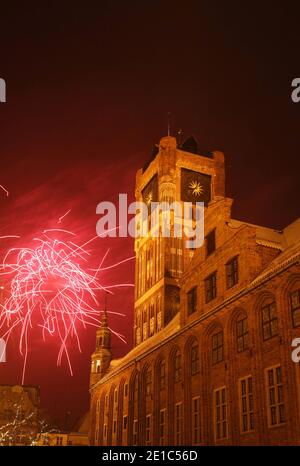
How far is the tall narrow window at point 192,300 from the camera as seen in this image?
3741 cm

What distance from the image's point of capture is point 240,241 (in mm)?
31672

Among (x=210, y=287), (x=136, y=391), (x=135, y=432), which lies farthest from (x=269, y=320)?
(x=135, y=432)

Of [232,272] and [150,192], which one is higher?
[150,192]

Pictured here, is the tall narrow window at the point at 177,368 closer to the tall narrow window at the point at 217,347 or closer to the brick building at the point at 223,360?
the brick building at the point at 223,360

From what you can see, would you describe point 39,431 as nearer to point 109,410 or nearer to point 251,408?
point 109,410

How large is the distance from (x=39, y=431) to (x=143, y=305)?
29985 millimetres

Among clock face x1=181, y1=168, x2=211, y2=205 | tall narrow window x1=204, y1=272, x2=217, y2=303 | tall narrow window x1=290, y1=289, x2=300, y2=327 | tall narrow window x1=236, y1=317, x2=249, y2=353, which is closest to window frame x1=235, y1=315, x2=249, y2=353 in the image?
tall narrow window x1=236, y1=317, x2=249, y2=353

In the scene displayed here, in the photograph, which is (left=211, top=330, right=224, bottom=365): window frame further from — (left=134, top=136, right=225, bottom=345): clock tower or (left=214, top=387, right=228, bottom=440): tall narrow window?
(left=134, top=136, right=225, bottom=345): clock tower

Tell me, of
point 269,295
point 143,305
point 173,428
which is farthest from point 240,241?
point 143,305

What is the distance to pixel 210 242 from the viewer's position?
119 feet

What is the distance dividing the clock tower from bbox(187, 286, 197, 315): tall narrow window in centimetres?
2393

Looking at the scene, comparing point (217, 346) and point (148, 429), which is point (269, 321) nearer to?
point (217, 346)

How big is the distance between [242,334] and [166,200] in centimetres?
3944

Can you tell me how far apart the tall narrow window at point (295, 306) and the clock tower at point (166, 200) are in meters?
36.1
